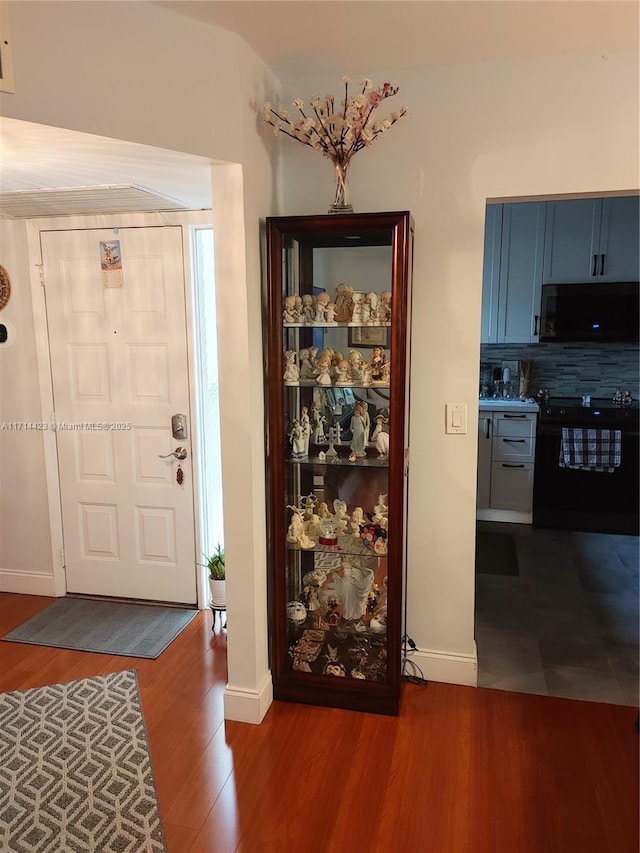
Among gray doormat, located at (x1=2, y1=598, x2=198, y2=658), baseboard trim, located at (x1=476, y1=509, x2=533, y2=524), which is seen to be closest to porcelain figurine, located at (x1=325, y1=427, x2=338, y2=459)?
gray doormat, located at (x1=2, y1=598, x2=198, y2=658)

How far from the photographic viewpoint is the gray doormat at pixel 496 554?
3994 millimetres

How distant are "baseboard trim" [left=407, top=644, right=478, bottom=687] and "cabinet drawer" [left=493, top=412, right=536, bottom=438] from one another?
2321mm

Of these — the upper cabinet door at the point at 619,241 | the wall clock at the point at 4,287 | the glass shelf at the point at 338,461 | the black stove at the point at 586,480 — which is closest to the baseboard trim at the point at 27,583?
the wall clock at the point at 4,287

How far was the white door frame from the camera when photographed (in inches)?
126

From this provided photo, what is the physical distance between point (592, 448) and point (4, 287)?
4016 millimetres

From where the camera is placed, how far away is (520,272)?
185 inches

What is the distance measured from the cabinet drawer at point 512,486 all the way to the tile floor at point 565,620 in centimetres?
34

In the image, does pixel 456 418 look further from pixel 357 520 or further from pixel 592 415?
pixel 592 415

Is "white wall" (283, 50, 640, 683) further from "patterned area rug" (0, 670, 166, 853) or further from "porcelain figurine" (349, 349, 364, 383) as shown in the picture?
"patterned area rug" (0, 670, 166, 853)

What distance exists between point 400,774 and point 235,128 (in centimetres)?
235

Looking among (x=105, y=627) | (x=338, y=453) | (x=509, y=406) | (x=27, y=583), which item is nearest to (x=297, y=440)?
(x=338, y=453)

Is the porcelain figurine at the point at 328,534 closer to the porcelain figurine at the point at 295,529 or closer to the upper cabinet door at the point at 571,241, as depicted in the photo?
the porcelain figurine at the point at 295,529

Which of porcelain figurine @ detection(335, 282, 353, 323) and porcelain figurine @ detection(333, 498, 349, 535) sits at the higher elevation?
porcelain figurine @ detection(335, 282, 353, 323)

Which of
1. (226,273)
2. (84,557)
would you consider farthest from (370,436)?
(84,557)
